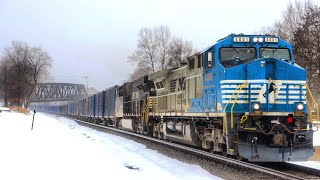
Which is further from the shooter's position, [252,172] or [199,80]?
[199,80]

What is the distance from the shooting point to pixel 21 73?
6831cm

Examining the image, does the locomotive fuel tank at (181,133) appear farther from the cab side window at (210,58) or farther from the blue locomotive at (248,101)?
the cab side window at (210,58)

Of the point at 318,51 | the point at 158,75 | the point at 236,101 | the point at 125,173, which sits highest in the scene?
the point at 318,51

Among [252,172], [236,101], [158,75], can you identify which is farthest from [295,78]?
[158,75]

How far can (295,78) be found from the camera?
11.4 m

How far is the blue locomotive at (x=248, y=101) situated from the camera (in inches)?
420

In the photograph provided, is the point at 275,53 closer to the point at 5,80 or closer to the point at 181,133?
the point at 181,133

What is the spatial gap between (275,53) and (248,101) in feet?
6.69

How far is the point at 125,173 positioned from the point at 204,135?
15.4 ft

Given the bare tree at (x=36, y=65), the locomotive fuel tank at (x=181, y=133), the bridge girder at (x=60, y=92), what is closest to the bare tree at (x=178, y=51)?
the bare tree at (x=36, y=65)

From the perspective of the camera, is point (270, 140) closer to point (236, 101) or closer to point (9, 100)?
point (236, 101)

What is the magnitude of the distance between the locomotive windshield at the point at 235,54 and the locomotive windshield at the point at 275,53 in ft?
0.93

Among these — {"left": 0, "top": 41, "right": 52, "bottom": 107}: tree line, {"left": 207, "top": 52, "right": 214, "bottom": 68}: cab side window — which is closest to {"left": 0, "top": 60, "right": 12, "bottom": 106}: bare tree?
{"left": 0, "top": 41, "right": 52, "bottom": 107}: tree line

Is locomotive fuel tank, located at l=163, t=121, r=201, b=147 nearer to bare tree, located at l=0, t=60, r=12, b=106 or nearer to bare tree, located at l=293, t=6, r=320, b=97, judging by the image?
bare tree, located at l=293, t=6, r=320, b=97
